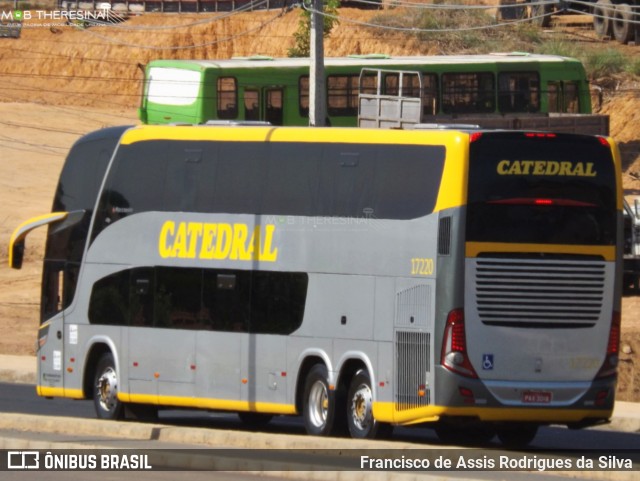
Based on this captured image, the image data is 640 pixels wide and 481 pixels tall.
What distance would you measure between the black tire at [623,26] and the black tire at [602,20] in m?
0.34

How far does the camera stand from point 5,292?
39.5 m

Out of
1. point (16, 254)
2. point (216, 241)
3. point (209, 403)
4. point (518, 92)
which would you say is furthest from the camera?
point (518, 92)

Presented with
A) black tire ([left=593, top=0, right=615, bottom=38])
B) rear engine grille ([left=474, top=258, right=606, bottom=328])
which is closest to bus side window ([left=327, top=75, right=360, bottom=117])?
black tire ([left=593, top=0, right=615, bottom=38])

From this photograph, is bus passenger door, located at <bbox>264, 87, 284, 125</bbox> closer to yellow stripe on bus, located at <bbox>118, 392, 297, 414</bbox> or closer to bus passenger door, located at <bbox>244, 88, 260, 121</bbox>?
bus passenger door, located at <bbox>244, 88, 260, 121</bbox>

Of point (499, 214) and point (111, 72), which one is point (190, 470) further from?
point (111, 72)

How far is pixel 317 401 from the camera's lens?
18.0 metres

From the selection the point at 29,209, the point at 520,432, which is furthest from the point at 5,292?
the point at 520,432

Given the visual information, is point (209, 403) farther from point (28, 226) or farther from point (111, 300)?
point (28, 226)

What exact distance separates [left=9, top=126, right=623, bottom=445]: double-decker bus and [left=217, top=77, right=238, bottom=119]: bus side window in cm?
2358

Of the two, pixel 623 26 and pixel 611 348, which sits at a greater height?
pixel 623 26

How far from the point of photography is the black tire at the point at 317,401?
17.8 m

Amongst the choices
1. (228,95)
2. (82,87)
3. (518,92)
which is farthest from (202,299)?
(82,87)

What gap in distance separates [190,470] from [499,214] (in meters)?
4.66

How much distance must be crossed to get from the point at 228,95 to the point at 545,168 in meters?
29.2
